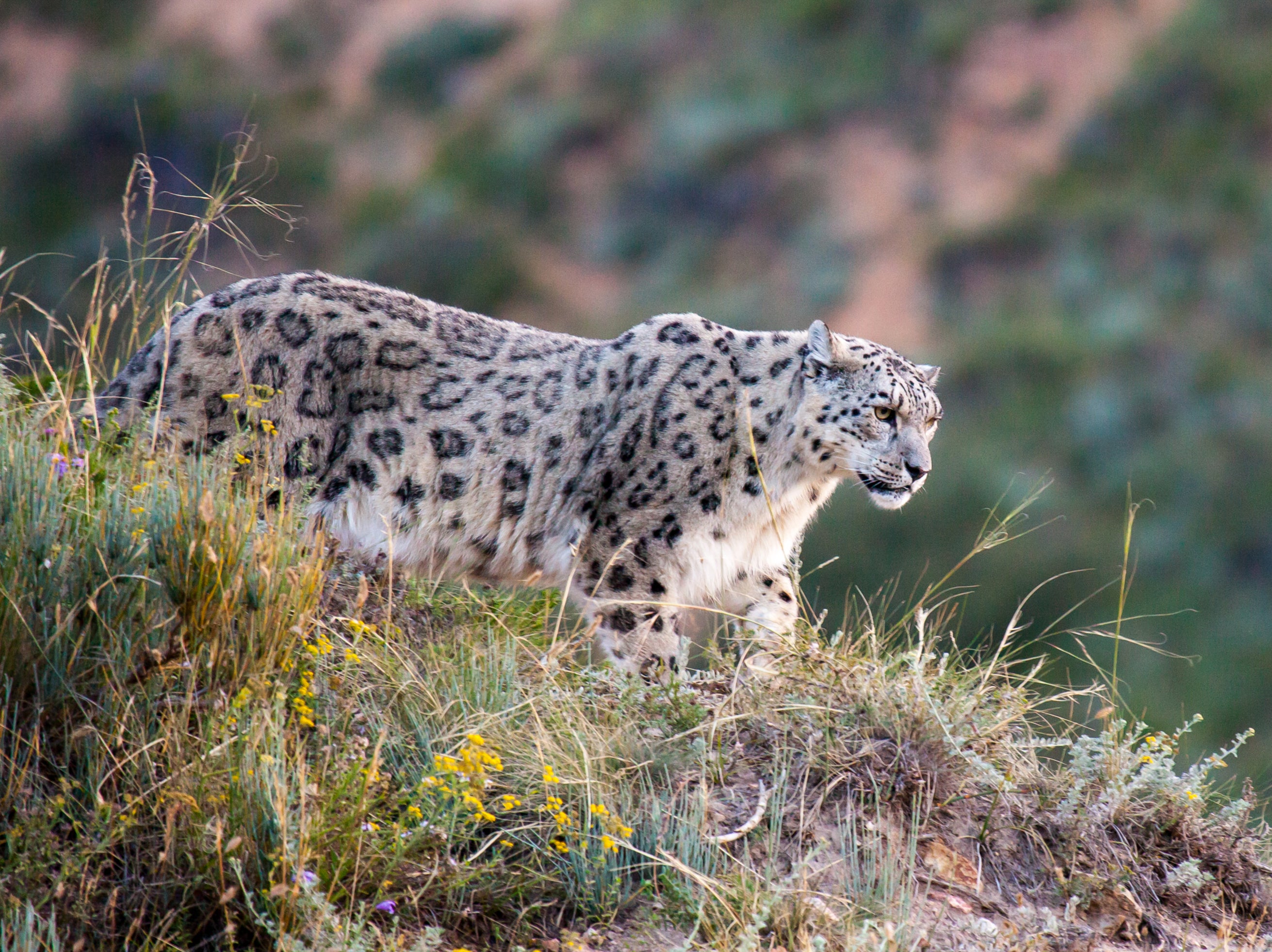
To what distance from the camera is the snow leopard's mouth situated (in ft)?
22.9

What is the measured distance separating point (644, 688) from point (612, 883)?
1.14m

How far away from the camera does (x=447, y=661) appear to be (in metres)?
5.36

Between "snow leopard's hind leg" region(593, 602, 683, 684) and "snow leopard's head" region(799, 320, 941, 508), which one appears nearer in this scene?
"snow leopard's hind leg" region(593, 602, 683, 684)

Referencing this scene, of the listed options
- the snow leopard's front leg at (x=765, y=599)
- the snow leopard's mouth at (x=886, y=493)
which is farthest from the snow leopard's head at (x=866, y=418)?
the snow leopard's front leg at (x=765, y=599)

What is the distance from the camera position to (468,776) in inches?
175

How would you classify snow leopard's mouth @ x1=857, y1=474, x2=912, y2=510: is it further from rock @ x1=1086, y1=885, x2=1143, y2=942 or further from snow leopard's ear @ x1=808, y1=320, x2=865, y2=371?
rock @ x1=1086, y1=885, x2=1143, y2=942

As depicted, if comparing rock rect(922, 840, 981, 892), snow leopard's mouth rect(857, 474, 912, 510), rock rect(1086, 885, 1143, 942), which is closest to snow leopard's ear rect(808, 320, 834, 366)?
snow leopard's mouth rect(857, 474, 912, 510)

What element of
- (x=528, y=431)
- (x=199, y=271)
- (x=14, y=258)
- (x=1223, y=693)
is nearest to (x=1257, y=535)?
(x=1223, y=693)

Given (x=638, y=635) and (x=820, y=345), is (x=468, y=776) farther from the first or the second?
(x=820, y=345)

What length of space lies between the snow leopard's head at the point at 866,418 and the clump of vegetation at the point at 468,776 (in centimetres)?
104

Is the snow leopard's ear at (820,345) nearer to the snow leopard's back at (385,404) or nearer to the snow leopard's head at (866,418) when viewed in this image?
the snow leopard's head at (866,418)

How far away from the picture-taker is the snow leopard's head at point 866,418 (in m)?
7.00

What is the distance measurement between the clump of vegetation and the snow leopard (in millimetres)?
762

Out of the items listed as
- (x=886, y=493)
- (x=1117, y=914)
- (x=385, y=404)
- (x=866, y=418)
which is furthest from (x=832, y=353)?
(x=1117, y=914)
